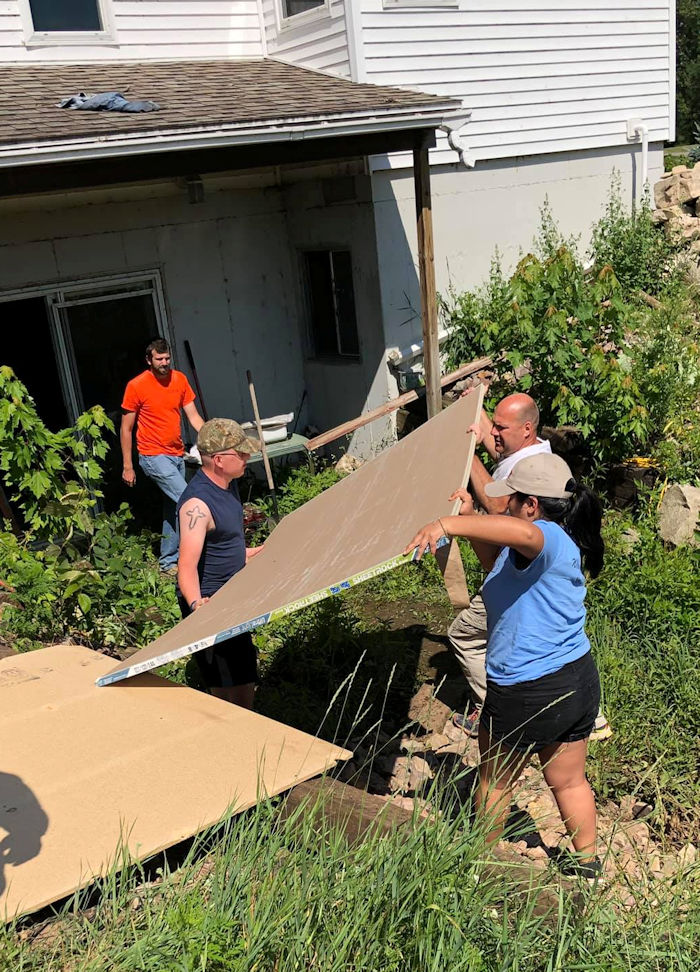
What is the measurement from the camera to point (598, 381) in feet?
21.8

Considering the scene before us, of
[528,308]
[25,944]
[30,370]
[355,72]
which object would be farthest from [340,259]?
[25,944]

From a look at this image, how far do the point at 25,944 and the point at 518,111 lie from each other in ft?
32.4

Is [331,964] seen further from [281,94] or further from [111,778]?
[281,94]

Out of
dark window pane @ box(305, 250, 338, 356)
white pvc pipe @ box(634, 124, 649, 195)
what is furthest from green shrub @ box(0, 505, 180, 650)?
white pvc pipe @ box(634, 124, 649, 195)

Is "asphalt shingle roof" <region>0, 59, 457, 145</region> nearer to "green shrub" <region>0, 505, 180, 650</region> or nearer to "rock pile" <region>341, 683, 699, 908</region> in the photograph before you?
"green shrub" <region>0, 505, 180, 650</region>

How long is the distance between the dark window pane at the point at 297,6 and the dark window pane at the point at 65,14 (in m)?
1.87

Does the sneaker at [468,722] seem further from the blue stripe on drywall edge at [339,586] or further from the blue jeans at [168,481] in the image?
the blue jeans at [168,481]

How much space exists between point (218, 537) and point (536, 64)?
27.6 ft

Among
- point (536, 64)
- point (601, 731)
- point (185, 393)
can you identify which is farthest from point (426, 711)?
point (536, 64)

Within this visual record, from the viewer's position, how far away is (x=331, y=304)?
30.6 feet

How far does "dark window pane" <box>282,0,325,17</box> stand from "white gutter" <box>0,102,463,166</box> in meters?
2.41

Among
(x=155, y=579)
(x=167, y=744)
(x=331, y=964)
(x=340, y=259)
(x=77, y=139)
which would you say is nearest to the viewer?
(x=331, y=964)

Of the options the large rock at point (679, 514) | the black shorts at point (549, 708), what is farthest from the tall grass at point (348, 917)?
the large rock at point (679, 514)

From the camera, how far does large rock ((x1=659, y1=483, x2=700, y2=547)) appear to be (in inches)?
226
